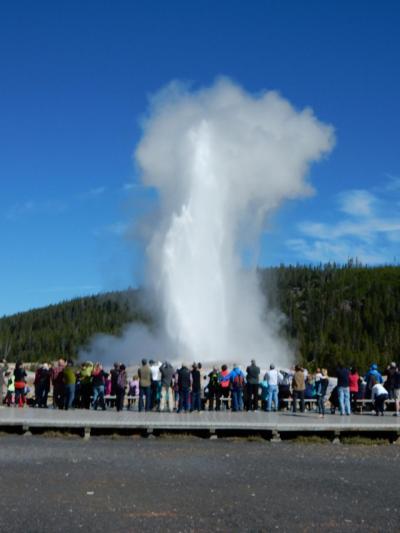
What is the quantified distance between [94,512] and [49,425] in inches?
357

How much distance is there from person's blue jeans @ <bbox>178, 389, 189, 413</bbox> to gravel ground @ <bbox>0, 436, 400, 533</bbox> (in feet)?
14.6

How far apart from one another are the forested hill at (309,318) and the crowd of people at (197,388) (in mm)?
87812

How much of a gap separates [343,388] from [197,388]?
4.27m

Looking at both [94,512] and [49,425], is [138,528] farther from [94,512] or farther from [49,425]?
[49,425]

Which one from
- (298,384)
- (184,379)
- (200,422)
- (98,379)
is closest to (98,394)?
(98,379)

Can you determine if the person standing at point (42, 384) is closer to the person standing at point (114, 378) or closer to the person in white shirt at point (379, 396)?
the person standing at point (114, 378)

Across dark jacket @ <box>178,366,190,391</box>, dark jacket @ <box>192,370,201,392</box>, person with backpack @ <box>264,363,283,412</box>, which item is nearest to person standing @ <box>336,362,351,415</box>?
person with backpack @ <box>264,363,283,412</box>

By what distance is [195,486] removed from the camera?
12125mm

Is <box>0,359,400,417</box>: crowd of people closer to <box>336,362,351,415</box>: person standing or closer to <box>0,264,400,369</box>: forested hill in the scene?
<box>336,362,351,415</box>: person standing

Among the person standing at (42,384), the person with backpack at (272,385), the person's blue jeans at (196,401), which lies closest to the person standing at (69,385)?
the person standing at (42,384)

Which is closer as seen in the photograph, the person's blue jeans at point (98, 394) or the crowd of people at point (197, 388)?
the crowd of people at point (197, 388)

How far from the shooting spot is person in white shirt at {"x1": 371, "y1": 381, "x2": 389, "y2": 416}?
74.1 feet

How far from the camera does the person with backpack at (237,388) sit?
23.2m

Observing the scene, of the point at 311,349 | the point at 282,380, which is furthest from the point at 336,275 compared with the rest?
the point at 282,380
